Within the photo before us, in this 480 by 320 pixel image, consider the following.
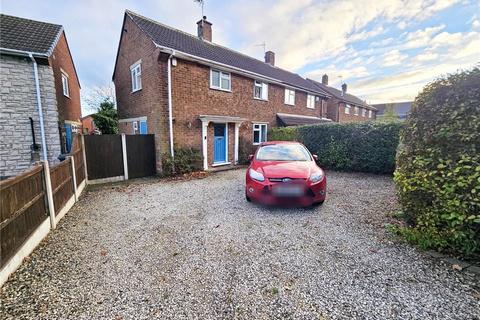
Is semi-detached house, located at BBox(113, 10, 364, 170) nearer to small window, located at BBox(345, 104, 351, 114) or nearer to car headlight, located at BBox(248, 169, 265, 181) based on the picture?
car headlight, located at BBox(248, 169, 265, 181)

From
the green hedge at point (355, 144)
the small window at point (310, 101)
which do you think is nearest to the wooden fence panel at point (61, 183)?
the green hedge at point (355, 144)

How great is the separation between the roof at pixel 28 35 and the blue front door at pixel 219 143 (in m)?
7.52

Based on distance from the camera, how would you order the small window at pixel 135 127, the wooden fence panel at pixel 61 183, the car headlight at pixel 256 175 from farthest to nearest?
the small window at pixel 135 127 → the car headlight at pixel 256 175 → the wooden fence panel at pixel 61 183

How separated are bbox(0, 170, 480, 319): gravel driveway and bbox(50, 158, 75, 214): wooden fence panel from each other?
42 centimetres

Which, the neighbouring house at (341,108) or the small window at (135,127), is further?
the neighbouring house at (341,108)

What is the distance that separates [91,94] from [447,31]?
32.4 metres

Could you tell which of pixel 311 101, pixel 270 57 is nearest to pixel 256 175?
pixel 311 101

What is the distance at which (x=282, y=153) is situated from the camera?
5.86 meters

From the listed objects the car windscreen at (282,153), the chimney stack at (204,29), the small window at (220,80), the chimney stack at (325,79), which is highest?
the chimney stack at (325,79)

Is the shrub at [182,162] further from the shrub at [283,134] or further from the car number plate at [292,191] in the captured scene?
the car number plate at [292,191]

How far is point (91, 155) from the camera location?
774 centimetres

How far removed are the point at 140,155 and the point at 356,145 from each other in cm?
951

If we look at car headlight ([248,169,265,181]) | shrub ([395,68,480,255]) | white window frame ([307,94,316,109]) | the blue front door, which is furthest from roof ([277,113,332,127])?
shrub ([395,68,480,255])

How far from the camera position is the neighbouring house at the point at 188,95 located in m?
8.91
